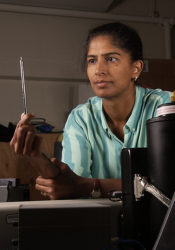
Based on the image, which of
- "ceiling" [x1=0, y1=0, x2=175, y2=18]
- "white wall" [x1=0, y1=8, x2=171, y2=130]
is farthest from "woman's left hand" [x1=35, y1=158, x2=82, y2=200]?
"ceiling" [x1=0, y1=0, x2=175, y2=18]

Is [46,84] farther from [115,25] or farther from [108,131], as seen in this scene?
[108,131]

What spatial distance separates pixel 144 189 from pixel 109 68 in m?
0.75

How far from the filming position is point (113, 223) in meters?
0.56

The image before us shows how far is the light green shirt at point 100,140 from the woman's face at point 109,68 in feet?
0.25

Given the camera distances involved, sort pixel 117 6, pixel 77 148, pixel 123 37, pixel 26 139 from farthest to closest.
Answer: pixel 117 6
pixel 123 37
pixel 77 148
pixel 26 139

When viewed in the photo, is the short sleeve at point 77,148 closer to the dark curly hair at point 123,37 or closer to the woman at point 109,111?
the woman at point 109,111

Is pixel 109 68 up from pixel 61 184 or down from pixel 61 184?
up

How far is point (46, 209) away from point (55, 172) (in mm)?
435

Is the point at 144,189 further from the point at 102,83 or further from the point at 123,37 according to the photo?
the point at 123,37

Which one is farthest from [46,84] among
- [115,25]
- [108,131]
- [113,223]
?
[113,223]

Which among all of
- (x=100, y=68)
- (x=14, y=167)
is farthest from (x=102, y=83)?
(x=14, y=167)

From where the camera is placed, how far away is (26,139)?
0.76 meters

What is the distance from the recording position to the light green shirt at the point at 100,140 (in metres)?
1.17

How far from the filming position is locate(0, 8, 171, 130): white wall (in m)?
2.65
